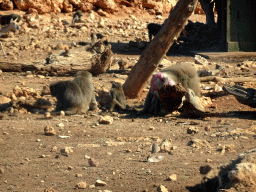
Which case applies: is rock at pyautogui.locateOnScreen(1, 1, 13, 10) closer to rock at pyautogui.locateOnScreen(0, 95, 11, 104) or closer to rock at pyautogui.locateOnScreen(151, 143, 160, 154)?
rock at pyautogui.locateOnScreen(0, 95, 11, 104)

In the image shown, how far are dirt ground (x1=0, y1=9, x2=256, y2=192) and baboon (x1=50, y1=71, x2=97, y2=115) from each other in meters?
0.18

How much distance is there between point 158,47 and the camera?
7.30 metres

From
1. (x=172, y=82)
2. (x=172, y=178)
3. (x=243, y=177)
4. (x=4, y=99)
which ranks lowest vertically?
(x=4, y=99)

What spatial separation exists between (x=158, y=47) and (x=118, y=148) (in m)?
3.18

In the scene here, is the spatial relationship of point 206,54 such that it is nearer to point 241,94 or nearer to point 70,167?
point 241,94

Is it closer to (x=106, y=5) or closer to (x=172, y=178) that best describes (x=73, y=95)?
(x=172, y=178)

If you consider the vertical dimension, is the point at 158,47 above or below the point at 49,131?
above

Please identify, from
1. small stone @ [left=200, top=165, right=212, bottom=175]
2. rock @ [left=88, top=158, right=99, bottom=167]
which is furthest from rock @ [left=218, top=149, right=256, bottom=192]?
rock @ [left=88, top=158, right=99, bottom=167]

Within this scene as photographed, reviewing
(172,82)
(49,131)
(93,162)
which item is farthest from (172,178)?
(172,82)

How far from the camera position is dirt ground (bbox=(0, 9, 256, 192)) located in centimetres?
356

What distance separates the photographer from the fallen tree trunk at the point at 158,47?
6.95 m

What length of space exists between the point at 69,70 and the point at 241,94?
4.69 meters

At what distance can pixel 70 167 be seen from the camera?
387 cm

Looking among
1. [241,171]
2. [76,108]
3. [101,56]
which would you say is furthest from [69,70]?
[241,171]
